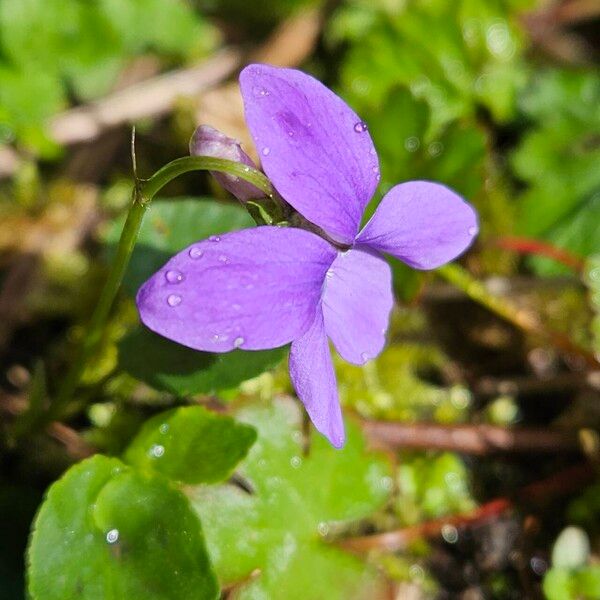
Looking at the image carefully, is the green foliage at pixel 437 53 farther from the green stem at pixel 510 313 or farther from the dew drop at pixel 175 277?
the dew drop at pixel 175 277

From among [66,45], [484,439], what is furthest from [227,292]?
[66,45]

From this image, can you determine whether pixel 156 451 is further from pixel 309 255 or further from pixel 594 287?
pixel 594 287

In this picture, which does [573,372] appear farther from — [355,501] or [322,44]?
[322,44]

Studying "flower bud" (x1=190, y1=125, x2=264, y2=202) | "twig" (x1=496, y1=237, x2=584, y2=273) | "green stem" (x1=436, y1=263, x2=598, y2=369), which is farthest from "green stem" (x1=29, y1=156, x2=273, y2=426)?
"twig" (x1=496, y1=237, x2=584, y2=273)

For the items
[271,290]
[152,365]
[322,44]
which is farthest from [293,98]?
[322,44]

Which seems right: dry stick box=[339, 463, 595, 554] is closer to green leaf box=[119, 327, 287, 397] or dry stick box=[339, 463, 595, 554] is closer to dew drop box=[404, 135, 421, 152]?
green leaf box=[119, 327, 287, 397]
